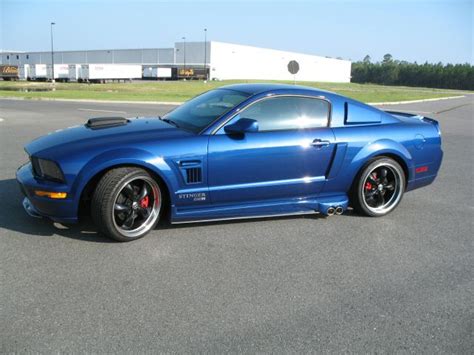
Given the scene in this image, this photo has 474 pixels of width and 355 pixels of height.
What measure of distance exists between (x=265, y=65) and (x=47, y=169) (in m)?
115

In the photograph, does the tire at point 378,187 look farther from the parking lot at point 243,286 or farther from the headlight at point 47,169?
the headlight at point 47,169

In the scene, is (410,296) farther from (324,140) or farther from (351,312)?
(324,140)

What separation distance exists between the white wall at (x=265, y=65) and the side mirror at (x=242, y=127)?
97.8 meters

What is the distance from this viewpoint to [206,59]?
333 feet

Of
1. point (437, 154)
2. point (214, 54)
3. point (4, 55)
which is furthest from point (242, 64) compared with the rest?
point (437, 154)

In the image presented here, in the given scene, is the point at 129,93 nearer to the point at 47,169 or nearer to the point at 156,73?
the point at 47,169

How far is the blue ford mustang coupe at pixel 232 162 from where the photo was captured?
4.06m

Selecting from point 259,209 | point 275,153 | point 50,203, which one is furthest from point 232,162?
point 50,203

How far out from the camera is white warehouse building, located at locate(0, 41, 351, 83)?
102 metres

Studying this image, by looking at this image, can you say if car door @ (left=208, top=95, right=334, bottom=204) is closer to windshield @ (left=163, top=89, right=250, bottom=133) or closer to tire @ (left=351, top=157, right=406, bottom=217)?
windshield @ (left=163, top=89, right=250, bottom=133)

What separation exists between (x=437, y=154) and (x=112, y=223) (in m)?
A: 4.04

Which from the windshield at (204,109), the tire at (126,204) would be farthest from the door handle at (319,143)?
the tire at (126,204)

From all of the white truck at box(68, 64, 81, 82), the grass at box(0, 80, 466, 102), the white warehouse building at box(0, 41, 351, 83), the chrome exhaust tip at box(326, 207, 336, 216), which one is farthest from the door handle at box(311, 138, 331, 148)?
the white warehouse building at box(0, 41, 351, 83)

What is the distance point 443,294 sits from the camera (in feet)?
11.4
